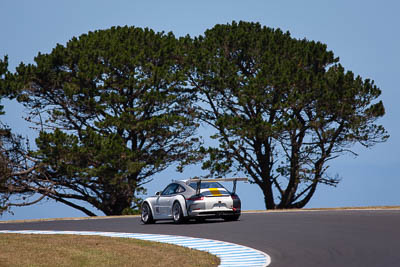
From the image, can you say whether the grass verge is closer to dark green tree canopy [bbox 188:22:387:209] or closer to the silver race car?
the silver race car

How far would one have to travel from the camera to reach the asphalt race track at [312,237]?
11.1 metres

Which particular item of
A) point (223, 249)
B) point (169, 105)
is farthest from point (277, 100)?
point (223, 249)

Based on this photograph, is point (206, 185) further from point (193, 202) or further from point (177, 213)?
point (177, 213)

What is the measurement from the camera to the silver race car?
2028 centimetres

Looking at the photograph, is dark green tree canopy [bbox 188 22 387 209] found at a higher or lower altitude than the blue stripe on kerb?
higher

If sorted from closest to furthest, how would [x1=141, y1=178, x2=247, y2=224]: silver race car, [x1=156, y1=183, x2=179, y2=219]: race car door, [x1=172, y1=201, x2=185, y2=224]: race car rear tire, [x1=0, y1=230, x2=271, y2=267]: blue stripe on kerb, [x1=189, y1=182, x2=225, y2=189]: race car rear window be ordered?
[x1=0, y1=230, x2=271, y2=267]: blue stripe on kerb
[x1=141, y1=178, x2=247, y2=224]: silver race car
[x1=172, y1=201, x2=185, y2=224]: race car rear tire
[x1=189, y1=182, x2=225, y2=189]: race car rear window
[x1=156, y1=183, x2=179, y2=219]: race car door

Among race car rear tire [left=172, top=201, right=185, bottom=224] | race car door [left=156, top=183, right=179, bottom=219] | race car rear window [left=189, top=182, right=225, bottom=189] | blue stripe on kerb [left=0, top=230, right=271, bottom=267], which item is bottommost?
blue stripe on kerb [left=0, top=230, right=271, bottom=267]

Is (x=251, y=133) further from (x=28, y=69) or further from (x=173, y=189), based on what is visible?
(x=173, y=189)

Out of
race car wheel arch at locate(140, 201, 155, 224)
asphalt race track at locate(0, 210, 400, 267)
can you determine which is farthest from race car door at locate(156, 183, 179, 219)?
asphalt race track at locate(0, 210, 400, 267)

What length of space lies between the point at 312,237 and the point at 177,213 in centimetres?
682

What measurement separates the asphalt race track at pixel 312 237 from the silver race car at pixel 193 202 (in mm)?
486

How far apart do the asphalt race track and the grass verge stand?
1.71 m

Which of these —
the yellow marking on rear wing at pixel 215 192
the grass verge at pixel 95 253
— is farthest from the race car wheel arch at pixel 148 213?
the grass verge at pixel 95 253

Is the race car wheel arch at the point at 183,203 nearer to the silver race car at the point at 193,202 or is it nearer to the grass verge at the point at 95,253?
the silver race car at the point at 193,202
